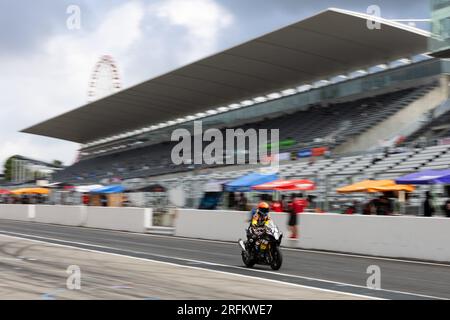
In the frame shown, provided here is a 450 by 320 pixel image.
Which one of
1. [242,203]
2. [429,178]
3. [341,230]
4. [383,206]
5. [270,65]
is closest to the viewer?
[341,230]

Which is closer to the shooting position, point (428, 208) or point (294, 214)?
point (428, 208)

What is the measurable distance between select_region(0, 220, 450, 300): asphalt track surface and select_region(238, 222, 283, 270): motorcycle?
175 millimetres

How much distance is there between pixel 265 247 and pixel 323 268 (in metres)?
1.42

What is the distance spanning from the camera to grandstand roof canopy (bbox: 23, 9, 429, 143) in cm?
2850

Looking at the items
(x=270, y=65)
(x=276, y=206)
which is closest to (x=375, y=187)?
(x=276, y=206)

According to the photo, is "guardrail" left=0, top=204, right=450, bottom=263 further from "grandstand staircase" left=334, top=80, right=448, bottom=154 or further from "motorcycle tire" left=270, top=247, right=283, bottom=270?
"grandstand staircase" left=334, top=80, right=448, bottom=154

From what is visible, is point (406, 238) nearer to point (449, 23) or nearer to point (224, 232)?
point (224, 232)

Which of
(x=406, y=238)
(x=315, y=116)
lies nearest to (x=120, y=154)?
(x=315, y=116)

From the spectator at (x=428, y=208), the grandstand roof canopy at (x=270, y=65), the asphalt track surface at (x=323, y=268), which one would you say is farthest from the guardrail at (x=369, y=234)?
the grandstand roof canopy at (x=270, y=65)

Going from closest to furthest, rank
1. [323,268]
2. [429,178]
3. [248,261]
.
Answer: [248,261]
[323,268]
[429,178]

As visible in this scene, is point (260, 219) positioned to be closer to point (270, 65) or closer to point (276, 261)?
point (276, 261)

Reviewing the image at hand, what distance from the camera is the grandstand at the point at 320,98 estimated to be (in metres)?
26.9

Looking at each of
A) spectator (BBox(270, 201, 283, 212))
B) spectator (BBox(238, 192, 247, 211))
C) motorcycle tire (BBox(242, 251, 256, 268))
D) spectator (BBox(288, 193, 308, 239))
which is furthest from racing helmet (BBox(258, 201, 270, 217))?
spectator (BBox(238, 192, 247, 211))

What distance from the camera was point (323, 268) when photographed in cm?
1262
